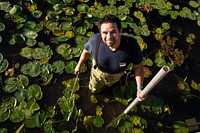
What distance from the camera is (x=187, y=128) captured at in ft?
10.1

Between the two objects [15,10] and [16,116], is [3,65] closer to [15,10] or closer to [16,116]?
[16,116]

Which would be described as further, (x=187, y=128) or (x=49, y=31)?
(x=49, y=31)

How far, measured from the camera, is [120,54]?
2.14 meters

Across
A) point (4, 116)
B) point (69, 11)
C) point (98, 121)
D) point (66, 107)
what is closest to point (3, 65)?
point (4, 116)

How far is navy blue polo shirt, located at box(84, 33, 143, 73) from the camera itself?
7.03 feet

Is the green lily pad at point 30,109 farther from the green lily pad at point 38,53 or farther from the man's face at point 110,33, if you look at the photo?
the man's face at point 110,33

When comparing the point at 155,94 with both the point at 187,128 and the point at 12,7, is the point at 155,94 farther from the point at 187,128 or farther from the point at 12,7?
the point at 12,7

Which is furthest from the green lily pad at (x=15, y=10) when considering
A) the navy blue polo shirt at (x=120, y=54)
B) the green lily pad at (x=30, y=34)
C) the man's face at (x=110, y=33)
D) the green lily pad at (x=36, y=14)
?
the man's face at (x=110, y=33)

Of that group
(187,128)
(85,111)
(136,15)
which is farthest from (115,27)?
(136,15)

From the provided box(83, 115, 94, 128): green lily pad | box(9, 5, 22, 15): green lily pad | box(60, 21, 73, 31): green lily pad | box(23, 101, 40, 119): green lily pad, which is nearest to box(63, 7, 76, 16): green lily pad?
box(60, 21, 73, 31): green lily pad

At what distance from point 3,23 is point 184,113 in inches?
95.2

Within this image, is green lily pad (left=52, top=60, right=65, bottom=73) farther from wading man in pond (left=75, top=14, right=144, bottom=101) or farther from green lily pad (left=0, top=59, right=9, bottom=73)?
wading man in pond (left=75, top=14, right=144, bottom=101)

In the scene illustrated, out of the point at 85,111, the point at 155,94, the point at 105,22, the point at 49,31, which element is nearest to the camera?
the point at 105,22

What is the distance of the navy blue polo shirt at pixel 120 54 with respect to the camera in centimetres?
214
